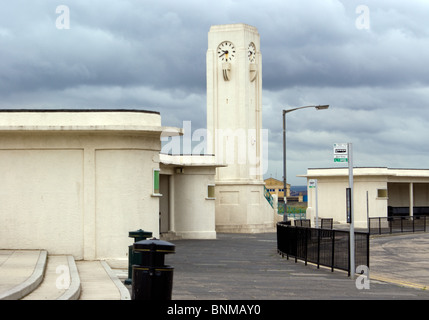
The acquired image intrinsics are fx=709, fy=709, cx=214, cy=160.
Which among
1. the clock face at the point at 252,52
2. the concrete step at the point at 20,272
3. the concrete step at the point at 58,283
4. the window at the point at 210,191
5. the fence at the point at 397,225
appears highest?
the clock face at the point at 252,52

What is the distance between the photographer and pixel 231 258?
24.9 metres

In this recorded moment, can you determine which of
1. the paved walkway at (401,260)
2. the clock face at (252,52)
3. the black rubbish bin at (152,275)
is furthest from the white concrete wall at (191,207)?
the black rubbish bin at (152,275)

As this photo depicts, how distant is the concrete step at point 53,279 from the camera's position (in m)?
12.4

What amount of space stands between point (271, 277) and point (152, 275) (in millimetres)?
7730

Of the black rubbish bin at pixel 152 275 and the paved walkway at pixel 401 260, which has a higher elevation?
the black rubbish bin at pixel 152 275

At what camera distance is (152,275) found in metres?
11.0

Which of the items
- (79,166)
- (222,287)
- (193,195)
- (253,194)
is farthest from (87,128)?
(253,194)

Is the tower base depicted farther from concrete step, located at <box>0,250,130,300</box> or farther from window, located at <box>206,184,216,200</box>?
concrete step, located at <box>0,250,130,300</box>

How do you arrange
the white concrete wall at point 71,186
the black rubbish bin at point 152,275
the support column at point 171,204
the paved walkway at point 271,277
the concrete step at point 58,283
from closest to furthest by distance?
the black rubbish bin at point 152,275, the concrete step at point 58,283, the paved walkway at point 271,277, the white concrete wall at point 71,186, the support column at point 171,204

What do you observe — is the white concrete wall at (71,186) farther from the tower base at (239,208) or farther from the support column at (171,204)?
the tower base at (239,208)

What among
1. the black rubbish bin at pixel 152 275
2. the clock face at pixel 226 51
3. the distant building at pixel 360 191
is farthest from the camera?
the distant building at pixel 360 191

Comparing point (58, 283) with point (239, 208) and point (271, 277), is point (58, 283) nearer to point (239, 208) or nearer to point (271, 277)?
point (271, 277)

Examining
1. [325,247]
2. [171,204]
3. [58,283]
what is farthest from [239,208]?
[58,283]

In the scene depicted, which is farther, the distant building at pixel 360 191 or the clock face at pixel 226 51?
the distant building at pixel 360 191
